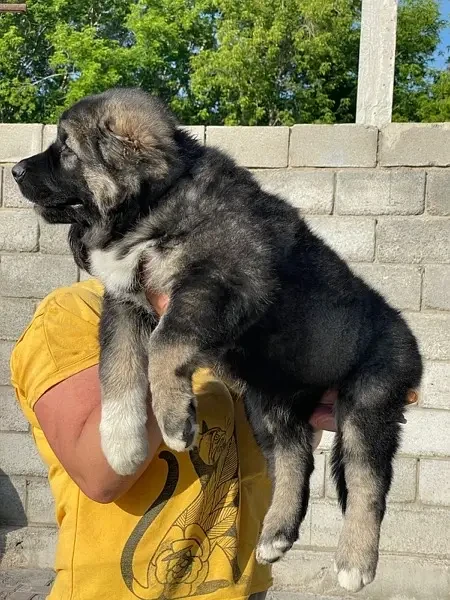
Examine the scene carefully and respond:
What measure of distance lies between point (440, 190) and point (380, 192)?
33 cm

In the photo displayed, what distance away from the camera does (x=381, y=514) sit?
250 centimetres

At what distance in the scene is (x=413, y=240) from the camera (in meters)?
4.73

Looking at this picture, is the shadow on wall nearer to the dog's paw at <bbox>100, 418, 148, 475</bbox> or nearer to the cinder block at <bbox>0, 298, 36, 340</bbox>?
the cinder block at <bbox>0, 298, 36, 340</bbox>

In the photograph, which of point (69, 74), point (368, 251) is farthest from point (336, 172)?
point (69, 74)

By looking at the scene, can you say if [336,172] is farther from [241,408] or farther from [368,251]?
[241,408]

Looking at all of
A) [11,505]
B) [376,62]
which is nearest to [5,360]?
[11,505]

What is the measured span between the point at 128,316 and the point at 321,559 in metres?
3.07

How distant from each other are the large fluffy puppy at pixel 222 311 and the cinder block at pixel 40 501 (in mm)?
2932

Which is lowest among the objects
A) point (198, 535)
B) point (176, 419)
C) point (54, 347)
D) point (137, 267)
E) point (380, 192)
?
point (198, 535)

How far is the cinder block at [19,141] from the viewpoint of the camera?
5016 mm

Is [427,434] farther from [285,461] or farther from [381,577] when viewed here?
[285,461]

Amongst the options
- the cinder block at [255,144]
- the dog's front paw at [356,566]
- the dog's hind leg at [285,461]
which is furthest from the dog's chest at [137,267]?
the cinder block at [255,144]

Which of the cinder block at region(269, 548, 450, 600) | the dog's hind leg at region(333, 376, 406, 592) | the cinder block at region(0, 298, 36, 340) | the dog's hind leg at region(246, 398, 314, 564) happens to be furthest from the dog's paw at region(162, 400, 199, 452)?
the cinder block at region(0, 298, 36, 340)

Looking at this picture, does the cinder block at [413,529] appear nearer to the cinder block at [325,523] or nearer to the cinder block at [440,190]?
the cinder block at [325,523]
